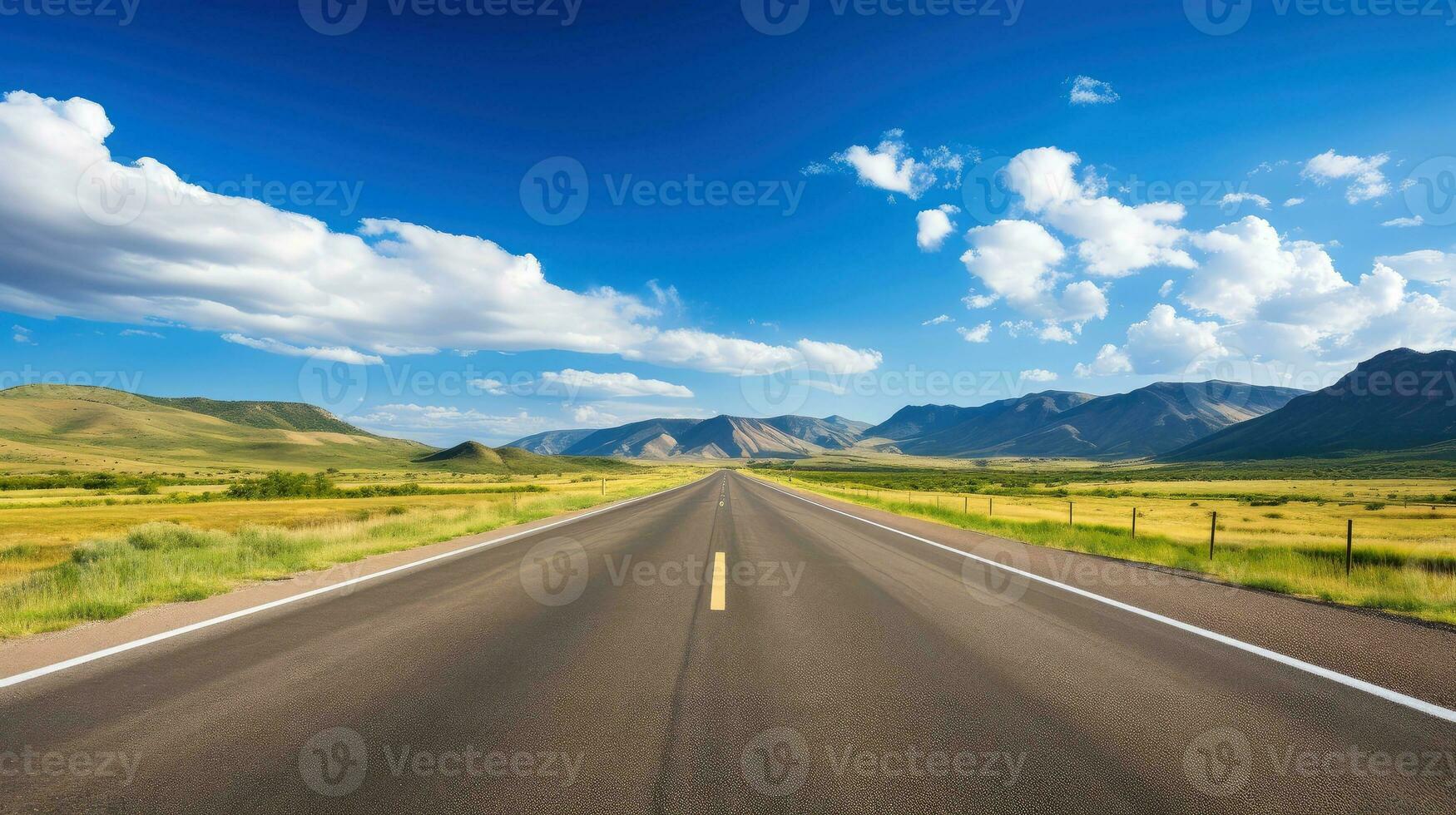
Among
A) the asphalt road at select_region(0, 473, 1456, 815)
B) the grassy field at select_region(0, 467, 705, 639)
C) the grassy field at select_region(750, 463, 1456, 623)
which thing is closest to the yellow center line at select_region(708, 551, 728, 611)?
the asphalt road at select_region(0, 473, 1456, 815)

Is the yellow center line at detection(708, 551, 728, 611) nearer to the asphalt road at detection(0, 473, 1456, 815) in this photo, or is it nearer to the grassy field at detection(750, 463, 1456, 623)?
the asphalt road at detection(0, 473, 1456, 815)

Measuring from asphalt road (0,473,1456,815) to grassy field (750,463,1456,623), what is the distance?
3.02m

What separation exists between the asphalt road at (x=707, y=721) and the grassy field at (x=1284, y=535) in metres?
3.02

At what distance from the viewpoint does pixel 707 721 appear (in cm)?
394

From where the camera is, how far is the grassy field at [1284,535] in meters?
8.30

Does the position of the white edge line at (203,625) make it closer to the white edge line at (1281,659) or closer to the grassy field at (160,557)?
the grassy field at (160,557)

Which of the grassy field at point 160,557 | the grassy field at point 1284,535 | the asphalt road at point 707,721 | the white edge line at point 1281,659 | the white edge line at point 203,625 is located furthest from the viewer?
the grassy field at point 1284,535

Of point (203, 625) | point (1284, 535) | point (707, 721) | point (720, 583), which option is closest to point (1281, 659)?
point (707, 721)

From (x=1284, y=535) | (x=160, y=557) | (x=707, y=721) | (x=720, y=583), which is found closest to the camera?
(x=707, y=721)

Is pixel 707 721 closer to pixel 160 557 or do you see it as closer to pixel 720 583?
pixel 720 583

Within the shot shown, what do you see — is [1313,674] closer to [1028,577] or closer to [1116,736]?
[1116,736]

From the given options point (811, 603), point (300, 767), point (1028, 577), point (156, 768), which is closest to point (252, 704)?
point (156, 768)

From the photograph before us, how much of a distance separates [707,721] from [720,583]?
5292 millimetres

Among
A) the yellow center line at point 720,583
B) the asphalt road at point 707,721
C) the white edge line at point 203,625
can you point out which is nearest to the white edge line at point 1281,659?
the asphalt road at point 707,721
